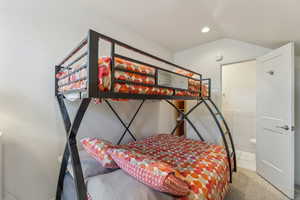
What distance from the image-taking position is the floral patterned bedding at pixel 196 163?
108 cm

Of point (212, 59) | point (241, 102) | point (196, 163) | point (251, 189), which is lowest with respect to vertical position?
point (251, 189)

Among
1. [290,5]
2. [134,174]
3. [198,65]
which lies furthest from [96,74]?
[198,65]

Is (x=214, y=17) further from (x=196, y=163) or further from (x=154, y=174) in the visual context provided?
(x=154, y=174)

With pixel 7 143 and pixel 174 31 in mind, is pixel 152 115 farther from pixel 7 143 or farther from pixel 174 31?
pixel 7 143

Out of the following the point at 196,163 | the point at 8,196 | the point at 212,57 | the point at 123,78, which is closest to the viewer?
the point at 123,78

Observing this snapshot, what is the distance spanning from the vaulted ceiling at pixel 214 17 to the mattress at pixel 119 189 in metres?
2.08

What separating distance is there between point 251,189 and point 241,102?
2373 millimetres

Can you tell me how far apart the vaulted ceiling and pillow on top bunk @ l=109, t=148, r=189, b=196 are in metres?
1.96

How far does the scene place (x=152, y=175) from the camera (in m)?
0.84

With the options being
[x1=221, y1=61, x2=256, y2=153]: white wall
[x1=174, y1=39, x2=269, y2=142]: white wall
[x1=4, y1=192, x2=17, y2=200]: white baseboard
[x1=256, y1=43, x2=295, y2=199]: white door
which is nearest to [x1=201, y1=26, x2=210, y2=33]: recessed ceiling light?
[x1=174, y1=39, x2=269, y2=142]: white wall

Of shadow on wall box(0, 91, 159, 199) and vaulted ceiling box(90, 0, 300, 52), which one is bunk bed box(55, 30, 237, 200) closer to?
shadow on wall box(0, 91, 159, 199)

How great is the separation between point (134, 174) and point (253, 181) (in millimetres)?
2378

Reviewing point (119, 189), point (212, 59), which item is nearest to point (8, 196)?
point (119, 189)

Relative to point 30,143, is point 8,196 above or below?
below
